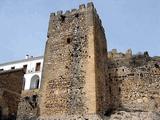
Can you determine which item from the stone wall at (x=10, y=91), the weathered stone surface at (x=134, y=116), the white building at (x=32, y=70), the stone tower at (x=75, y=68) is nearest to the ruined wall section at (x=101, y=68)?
the stone tower at (x=75, y=68)

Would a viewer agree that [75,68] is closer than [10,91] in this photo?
Yes

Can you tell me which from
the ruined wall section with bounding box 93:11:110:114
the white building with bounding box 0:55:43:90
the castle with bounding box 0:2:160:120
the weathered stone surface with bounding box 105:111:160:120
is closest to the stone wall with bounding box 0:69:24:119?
the castle with bounding box 0:2:160:120

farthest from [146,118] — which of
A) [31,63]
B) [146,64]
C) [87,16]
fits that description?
[31,63]

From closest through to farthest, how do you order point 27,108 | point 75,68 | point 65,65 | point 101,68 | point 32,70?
point 75,68
point 65,65
point 101,68
point 27,108
point 32,70

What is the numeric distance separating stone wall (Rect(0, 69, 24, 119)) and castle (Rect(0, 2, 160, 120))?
1.70 ft

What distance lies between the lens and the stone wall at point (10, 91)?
54.5 feet

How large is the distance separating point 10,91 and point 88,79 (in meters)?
5.34

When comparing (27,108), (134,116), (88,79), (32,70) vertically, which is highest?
(32,70)

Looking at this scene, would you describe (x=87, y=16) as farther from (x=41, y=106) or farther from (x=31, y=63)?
(x=31, y=63)

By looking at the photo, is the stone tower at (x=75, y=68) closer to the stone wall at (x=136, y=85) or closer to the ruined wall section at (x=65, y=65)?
the ruined wall section at (x=65, y=65)

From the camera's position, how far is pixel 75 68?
579 inches

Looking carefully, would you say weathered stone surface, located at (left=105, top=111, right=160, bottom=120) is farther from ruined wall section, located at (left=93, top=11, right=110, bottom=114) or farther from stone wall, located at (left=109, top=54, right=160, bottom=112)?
stone wall, located at (left=109, top=54, right=160, bottom=112)

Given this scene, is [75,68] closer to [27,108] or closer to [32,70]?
[27,108]

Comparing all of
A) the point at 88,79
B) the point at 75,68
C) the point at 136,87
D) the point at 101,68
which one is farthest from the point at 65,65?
the point at 136,87
